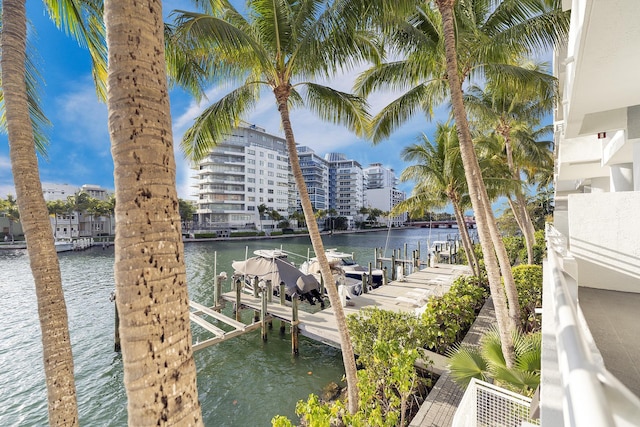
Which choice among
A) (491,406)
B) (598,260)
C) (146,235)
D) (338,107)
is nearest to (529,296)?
(598,260)

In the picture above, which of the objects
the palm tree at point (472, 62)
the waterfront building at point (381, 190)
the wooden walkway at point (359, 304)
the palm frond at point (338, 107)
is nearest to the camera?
the palm tree at point (472, 62)

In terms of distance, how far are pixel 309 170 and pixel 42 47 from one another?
87.7 metres

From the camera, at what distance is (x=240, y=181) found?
6538 centimetres

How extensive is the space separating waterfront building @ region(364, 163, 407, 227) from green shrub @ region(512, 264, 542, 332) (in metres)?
99.0

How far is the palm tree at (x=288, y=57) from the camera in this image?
5.40 m

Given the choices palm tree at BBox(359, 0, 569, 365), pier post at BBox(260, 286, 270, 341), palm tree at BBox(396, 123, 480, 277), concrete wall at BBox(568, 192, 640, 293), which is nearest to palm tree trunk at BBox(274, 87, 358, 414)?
palm tree at BBox(359, 0, 569, 365)

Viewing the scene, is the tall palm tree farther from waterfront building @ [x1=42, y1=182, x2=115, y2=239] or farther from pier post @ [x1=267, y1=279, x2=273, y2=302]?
waterfront building @ [x1=42, y1=182, x2=115, y2=239]

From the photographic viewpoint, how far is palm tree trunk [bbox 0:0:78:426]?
12.1 feet

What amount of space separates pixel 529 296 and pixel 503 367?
5922mm

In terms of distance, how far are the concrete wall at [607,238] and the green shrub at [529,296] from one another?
2.69 m

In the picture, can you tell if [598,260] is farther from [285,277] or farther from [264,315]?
[285,277]

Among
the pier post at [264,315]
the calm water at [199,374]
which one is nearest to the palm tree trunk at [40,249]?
the calm water at [199,374]

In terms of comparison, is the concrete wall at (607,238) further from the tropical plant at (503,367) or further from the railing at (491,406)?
the railing at (491,406)

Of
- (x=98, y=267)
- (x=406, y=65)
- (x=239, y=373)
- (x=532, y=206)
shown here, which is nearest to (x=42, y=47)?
(x=406, y=65)
